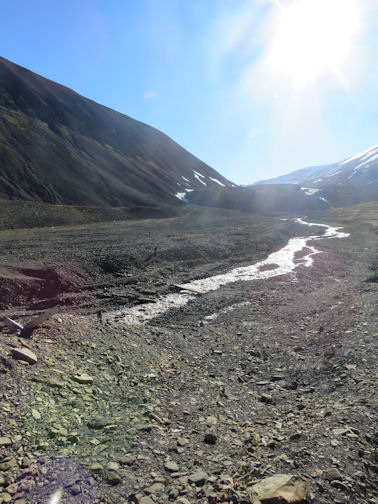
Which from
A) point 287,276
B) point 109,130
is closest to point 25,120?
point 109,130

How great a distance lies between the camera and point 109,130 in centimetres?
16025

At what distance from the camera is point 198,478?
633 centimetres

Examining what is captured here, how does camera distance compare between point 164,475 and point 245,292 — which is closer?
point 164,475

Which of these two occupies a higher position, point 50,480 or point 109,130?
point 109,130

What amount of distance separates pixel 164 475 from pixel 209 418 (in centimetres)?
270

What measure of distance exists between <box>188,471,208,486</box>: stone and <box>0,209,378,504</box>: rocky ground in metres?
0.02

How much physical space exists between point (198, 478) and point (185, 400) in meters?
3.60

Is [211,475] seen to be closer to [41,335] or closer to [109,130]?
[41,335]

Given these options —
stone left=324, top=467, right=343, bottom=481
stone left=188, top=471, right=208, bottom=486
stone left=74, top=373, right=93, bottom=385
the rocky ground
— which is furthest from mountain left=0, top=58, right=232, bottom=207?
stone left=324, top=467, right=343, bottom=481

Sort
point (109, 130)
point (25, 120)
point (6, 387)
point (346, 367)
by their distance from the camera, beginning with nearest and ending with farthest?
1. point (6, 387)
2. point (346, 367)
3. point (25, 120)
4. point (109, 130)

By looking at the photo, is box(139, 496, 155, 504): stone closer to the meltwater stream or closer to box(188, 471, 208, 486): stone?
box(188, 471, 208, 486): stone

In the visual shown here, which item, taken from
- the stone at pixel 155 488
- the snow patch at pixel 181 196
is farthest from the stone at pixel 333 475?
the snow patch at pixel 181 196

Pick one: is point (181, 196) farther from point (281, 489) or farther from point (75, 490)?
point (281, 489)

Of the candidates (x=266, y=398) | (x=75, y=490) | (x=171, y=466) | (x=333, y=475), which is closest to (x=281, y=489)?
(x=333, y=475)
